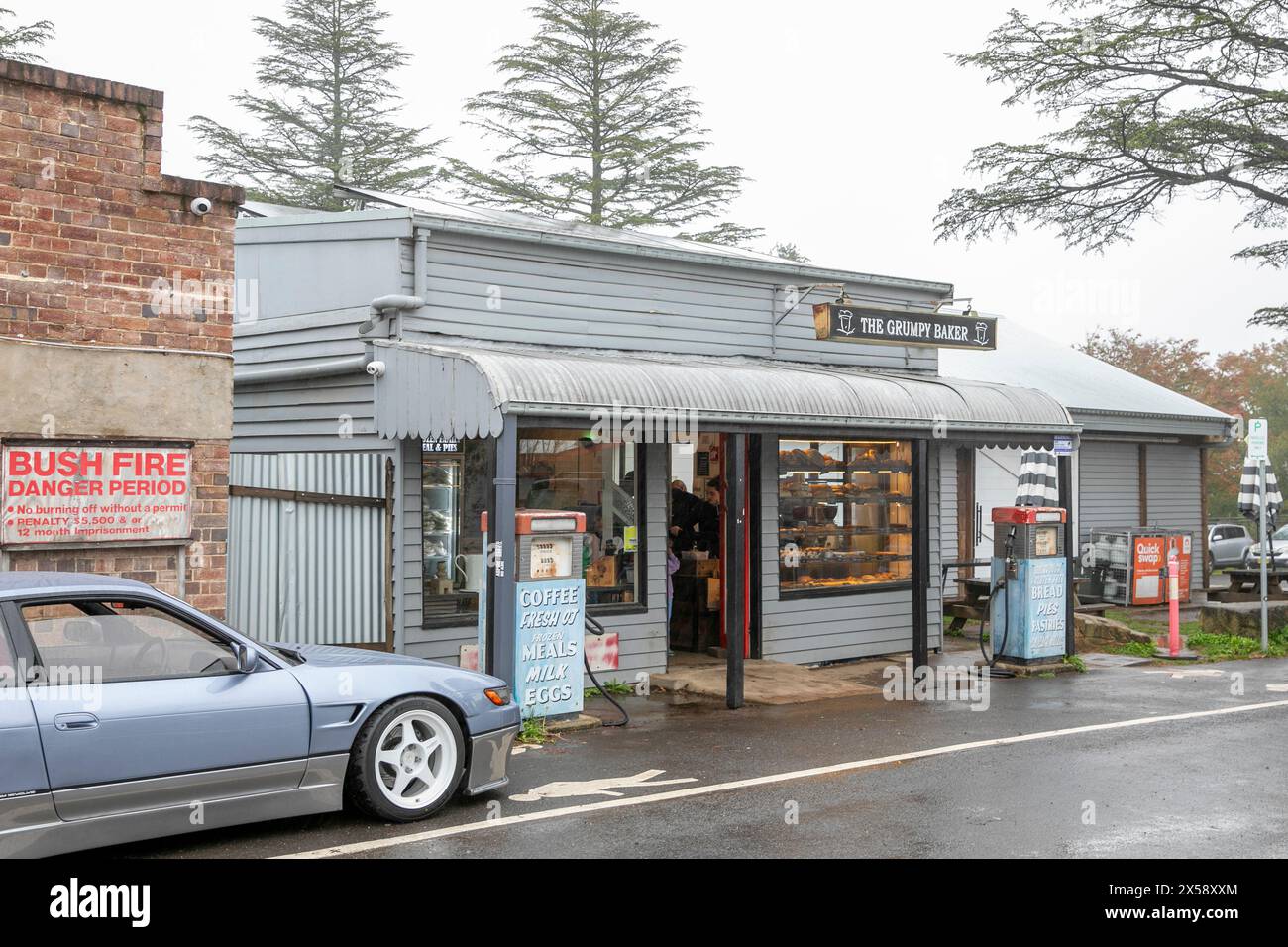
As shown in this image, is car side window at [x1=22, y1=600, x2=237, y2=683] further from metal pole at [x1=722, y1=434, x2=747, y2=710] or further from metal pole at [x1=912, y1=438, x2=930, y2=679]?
metal pole at [x1=912, y1=438, x2=930, y2=679]

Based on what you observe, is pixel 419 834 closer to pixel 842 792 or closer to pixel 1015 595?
pixel 842 792

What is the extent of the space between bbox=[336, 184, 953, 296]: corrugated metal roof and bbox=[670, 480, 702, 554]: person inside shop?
2440mm

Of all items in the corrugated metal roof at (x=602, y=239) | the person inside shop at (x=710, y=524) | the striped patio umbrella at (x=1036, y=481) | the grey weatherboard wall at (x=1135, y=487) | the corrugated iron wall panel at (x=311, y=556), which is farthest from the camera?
the grey weatherboard wall at (x=1135, y=487)

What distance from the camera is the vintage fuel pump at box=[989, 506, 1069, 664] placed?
13.3 meters

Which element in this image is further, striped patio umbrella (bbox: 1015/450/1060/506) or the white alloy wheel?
striped patio umbrella (bbox: 1015/450/1060/506)

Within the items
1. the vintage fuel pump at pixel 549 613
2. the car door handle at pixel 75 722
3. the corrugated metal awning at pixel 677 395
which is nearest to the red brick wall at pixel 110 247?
the corrugated metal awning at pixel 677 395

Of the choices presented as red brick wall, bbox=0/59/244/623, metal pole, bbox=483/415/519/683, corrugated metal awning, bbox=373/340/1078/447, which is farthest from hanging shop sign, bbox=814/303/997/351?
red brick wall, bbox=0/59/244/623

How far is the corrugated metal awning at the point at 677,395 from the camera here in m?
9.59

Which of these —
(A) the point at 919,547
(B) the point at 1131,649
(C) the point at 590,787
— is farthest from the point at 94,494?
(B) the point at 1131,649

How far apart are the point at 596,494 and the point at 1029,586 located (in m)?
4.74

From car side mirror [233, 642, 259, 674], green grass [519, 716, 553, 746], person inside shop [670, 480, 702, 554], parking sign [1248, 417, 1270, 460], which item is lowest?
green grass [519, 716, 553, 746]

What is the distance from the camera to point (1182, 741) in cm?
937

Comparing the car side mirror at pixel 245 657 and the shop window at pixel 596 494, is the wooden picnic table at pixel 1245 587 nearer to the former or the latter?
the shop window at pixel 596 494
